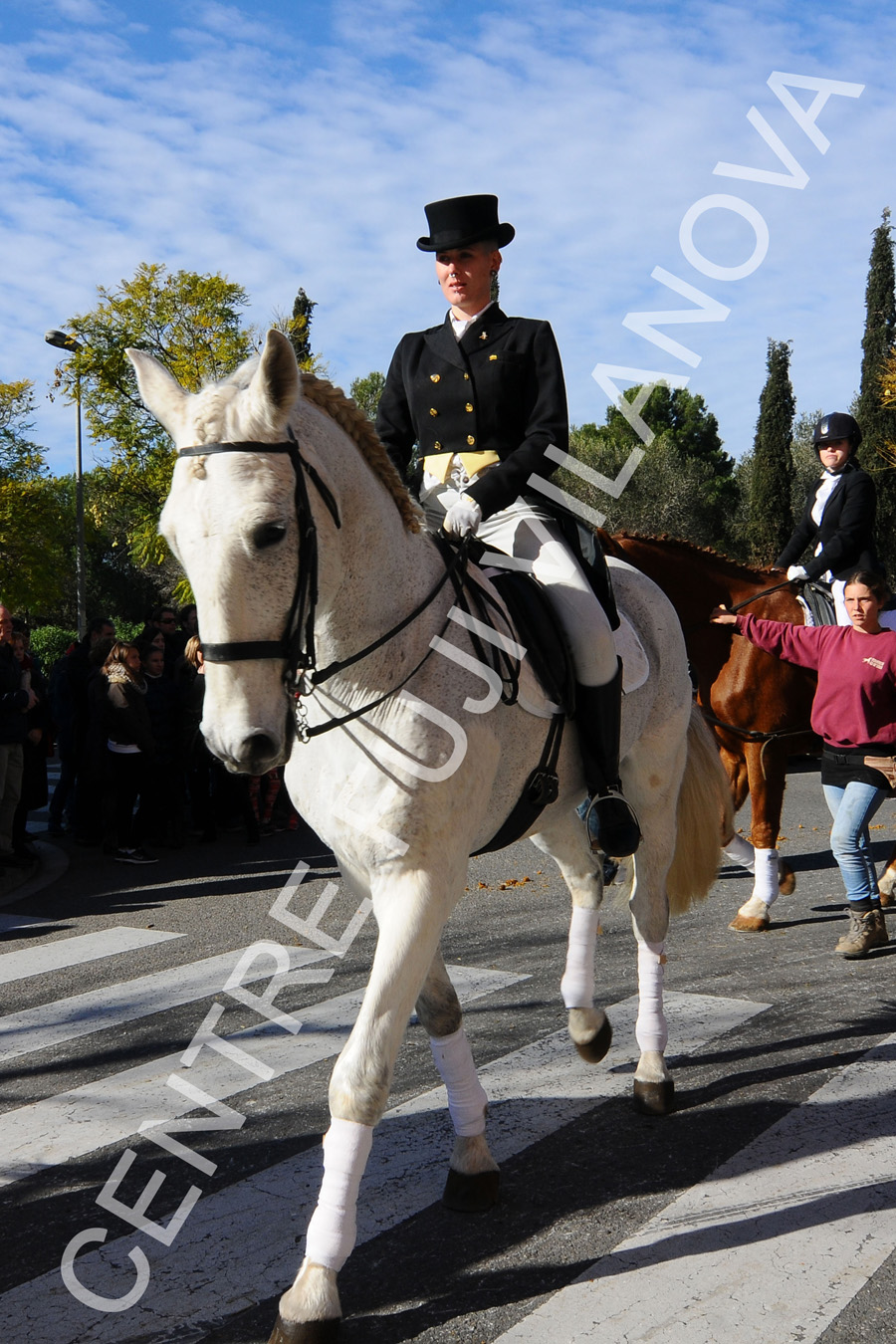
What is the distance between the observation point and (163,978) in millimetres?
6699

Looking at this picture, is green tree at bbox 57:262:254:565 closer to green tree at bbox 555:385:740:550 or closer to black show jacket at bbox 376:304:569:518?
green tree at bbox 555:385:740:550

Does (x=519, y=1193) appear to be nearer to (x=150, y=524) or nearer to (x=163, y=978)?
(x=163, y=978)

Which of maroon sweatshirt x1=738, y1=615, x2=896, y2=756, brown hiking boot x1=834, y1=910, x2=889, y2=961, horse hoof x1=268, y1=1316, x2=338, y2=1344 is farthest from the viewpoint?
maroon sweatshirt x1=738, y1=615, x2=896, y2=756

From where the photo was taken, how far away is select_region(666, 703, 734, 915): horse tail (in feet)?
17.3

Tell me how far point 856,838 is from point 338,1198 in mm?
4862

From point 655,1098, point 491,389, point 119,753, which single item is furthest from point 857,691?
point 119,753

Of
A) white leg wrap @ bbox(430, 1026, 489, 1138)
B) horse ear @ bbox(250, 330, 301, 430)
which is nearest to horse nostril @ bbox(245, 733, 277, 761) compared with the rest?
horse ear @ bbox(250, 330, 301, 430)

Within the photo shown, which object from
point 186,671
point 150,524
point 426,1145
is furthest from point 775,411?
point 426,1145

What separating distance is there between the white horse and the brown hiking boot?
3.58m

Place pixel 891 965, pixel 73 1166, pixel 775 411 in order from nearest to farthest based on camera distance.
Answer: pixel 73 1166 < pixel 891 965 < pixel 775 411

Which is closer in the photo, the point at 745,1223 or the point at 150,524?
the point at 745,1223

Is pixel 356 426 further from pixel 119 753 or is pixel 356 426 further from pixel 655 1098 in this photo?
pixel 119 753

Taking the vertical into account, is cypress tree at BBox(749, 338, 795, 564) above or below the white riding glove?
above

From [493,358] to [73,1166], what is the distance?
3.16 m
